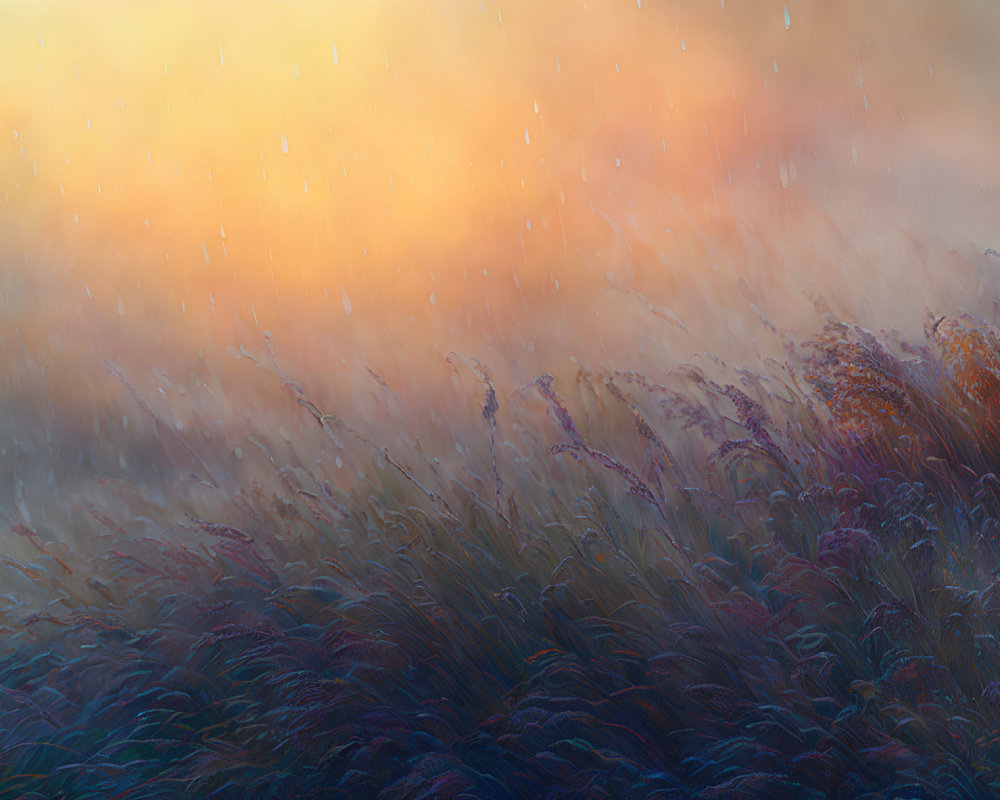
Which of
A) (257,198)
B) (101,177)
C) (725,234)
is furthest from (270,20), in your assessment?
(725,234)

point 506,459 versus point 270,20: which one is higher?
point 270,20

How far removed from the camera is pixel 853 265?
155 centimetres

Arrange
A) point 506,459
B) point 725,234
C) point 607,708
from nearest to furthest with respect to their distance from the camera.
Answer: point 607,708 < point 506,459 < point 725,234

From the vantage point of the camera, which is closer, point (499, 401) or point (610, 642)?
point (610, 642)

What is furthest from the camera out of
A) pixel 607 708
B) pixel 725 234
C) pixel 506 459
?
pixel 725 234

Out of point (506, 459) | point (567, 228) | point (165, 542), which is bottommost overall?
point (506, 459)

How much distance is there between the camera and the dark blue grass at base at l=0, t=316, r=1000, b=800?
115 centimetres

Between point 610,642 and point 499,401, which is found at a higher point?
point 499,401

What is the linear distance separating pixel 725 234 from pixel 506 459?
739mm

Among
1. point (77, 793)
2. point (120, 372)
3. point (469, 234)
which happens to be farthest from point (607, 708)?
point (120, 372)

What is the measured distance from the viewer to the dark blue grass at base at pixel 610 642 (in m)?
1.15

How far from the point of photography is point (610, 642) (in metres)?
1.25

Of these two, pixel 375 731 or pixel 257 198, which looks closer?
pixel 375 731

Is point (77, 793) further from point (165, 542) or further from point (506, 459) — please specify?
point (506, 459)
